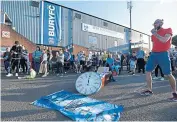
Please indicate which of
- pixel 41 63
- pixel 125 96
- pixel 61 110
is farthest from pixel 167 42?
pixel 41 63

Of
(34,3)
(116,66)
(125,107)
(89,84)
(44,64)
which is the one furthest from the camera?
(34,3)

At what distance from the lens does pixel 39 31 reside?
79.8 ft

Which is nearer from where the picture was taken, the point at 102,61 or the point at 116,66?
the point at 116,66

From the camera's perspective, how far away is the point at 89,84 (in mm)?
5758

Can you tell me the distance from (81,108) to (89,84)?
177 cm

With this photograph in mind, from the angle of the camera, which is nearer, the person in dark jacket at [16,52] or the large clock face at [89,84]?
the large clock face at [89,84]

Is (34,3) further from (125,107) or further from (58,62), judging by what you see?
(125,107)

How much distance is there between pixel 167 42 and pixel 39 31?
68.8ft

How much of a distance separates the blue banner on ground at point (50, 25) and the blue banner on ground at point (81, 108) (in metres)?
20.6

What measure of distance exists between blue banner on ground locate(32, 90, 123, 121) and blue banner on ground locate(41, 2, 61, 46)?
→ 20568 mm

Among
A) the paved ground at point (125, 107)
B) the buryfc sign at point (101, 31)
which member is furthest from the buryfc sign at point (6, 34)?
the paved ground at point (125, 107)

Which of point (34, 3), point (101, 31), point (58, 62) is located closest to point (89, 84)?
point (58, 62)

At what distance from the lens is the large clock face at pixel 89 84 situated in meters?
5.57

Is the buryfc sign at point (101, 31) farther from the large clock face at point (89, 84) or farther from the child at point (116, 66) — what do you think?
the large clock face at point (89, 84)
